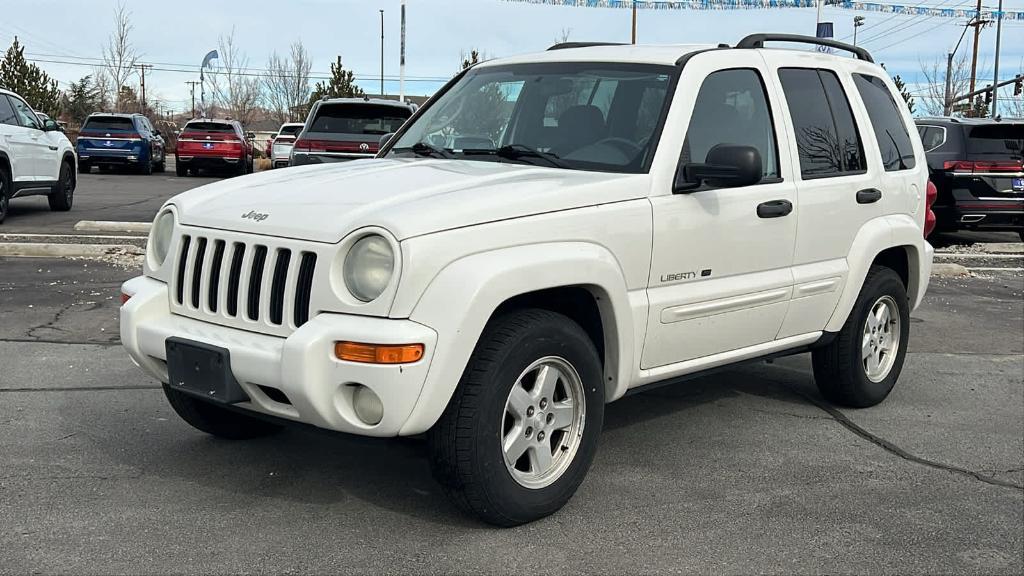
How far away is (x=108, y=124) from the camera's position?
2839cm

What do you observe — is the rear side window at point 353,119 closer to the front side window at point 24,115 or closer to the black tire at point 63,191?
the front side window at point 24,115

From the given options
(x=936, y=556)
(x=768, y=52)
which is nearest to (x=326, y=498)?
(x=936, y=556)

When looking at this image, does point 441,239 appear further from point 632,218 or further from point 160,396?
point 160,396

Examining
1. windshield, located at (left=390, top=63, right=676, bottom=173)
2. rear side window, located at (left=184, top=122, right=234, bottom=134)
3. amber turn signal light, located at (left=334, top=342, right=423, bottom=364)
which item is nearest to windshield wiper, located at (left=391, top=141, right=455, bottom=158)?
windshield, located at (left=390, top=63, right=676, bottom=173)

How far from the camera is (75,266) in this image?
33.2 ft

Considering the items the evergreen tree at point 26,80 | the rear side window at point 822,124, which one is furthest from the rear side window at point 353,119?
the evergreen tree at point 26,80

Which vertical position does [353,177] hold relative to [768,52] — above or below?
below

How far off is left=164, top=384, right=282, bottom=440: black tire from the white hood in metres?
0.92

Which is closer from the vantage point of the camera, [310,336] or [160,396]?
[310,336]

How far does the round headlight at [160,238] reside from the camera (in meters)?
4.36

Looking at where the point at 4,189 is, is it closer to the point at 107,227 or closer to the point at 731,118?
the point at 107,227

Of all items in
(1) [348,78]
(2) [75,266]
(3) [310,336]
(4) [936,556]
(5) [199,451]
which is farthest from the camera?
(1) [348,78]

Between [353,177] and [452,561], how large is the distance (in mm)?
1592

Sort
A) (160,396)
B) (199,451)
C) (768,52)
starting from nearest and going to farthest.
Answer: (199,451), (768,52), (160,396)
